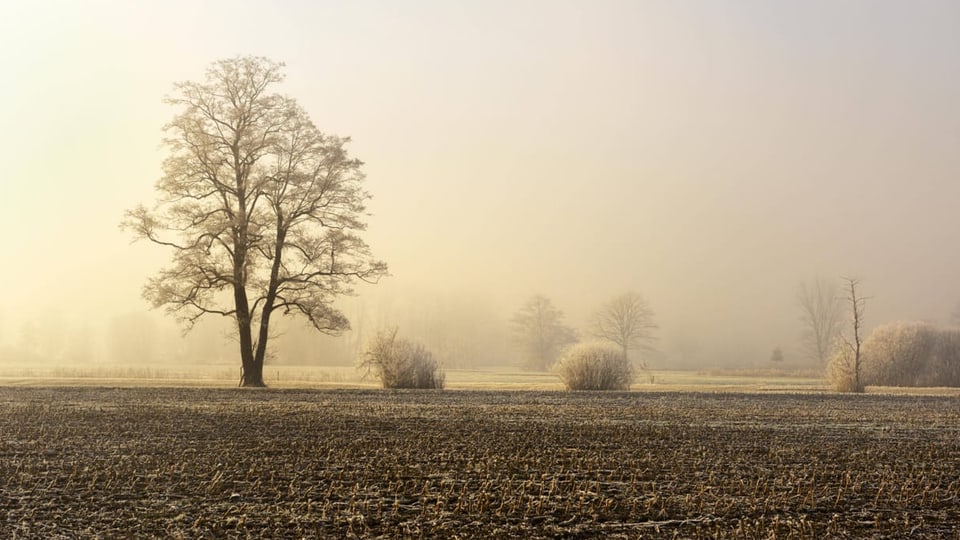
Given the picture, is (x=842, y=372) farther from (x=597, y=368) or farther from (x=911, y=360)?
(x=597, y=368)

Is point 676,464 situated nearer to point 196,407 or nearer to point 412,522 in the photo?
point 412,522

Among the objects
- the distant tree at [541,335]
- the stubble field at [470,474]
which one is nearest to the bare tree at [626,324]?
the distant tree at [541,335]

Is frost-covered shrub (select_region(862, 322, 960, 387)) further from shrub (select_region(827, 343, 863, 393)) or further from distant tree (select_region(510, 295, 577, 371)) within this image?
distant tree (select_region(510, 295, 577, 371))

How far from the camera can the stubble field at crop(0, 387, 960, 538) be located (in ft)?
28.7

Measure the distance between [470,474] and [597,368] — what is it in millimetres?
25206

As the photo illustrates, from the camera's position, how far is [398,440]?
1540 centimetres

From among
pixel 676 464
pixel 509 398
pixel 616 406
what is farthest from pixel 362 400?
pixel 676 464

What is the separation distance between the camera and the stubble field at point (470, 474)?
28.7ft

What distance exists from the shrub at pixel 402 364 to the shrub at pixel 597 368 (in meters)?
5.99

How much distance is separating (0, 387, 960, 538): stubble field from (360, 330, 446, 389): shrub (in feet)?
45.0

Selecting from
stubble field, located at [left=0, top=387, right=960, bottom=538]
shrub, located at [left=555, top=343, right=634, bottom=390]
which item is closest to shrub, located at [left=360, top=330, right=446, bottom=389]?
shrub, located at [left=555, top=343, right=634, bottom=390]

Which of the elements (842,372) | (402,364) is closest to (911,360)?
(842,372)

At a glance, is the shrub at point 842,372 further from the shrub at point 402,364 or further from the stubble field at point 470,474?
the shrub at point 402,364

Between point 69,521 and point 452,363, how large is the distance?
86.4 m
